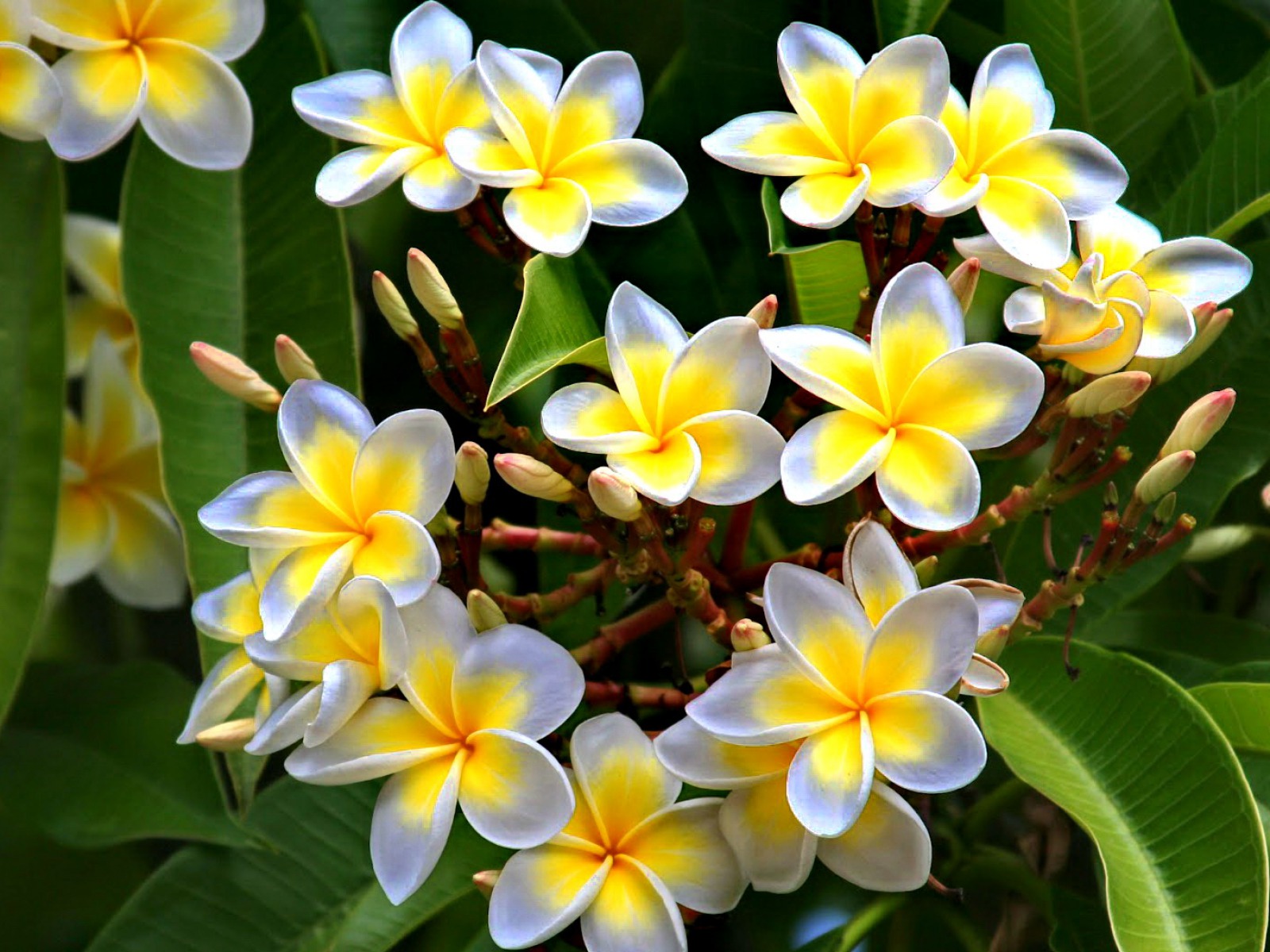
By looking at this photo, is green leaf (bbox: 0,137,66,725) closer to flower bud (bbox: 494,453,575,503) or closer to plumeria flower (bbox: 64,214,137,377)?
plumeria flower (bbox: 64,214,137,377)

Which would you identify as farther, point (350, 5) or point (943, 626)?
point (350, 5)

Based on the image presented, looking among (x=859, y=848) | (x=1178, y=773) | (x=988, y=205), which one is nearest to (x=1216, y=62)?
(x=988, y=205)


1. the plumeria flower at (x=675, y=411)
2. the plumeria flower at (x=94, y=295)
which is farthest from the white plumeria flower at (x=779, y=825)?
the plumeria flower at (x=94, y=295)

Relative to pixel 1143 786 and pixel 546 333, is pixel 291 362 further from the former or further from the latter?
pixel 1143 786

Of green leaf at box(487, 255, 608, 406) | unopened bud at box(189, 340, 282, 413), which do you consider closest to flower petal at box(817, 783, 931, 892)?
green leaf at box(487, 255, 608, 406)

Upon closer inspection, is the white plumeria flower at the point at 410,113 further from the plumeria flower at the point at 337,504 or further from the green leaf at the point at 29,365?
the green leaf at the point at 29,365

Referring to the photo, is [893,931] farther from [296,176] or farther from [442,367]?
[296,176]

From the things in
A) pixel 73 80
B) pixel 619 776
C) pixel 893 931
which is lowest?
pixel 893 931
